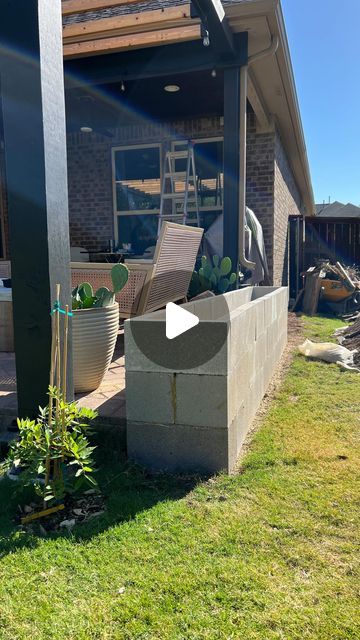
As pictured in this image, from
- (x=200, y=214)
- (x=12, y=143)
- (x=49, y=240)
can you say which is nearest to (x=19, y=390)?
(x=49, y=240)

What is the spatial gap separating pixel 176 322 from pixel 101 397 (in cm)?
93

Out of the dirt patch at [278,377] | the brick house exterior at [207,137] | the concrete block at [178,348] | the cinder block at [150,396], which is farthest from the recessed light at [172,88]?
the cinder block at [150,396]

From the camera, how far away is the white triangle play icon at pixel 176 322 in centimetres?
210

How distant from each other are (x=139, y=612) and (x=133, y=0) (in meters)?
5.34

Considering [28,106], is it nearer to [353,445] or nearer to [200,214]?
[353,445]

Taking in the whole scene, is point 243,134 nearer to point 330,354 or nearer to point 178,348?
point 330,354

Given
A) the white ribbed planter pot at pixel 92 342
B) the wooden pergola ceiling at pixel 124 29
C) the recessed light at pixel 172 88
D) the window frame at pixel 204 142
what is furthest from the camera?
the window frame at pixel 204 142

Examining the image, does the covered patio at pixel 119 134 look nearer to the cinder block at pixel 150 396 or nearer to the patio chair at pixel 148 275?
the cinder block at pixel 150 396

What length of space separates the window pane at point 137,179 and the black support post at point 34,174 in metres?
5.83

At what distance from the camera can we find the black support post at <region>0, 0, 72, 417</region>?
2.03m

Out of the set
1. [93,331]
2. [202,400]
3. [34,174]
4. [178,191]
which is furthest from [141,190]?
[202,400]

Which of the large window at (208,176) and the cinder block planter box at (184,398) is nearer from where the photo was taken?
the cinder block planter box at (184,398)

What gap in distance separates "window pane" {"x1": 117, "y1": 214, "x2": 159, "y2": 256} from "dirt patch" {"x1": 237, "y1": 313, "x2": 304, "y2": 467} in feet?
8.94

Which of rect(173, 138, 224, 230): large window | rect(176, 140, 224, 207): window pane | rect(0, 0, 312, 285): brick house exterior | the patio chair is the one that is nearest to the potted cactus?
the patio chair
